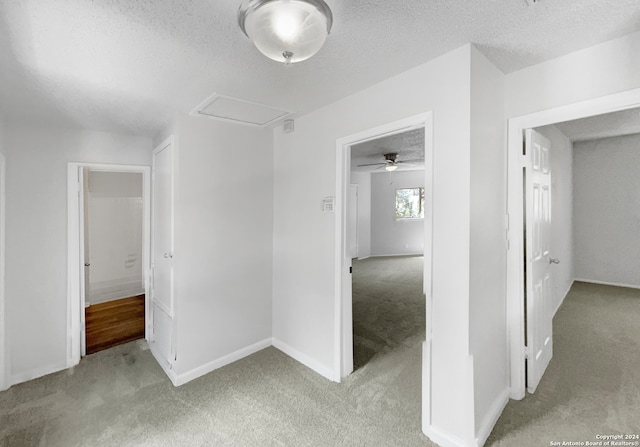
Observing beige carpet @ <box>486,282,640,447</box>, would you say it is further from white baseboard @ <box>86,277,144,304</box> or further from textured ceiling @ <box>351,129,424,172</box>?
A: white baseboard @ <box>86,277,144,304</box>

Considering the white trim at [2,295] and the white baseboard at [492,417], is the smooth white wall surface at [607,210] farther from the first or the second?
the white trim at [2,295]

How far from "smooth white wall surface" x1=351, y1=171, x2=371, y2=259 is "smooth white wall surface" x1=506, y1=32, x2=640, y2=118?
5.83 m

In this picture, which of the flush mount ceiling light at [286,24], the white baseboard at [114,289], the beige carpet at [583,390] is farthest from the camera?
the white baseboard at [114,289]

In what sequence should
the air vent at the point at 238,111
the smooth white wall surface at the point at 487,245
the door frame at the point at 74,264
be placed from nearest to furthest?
the smooth white wall surface at the point at 487,245, the air vent at the point at 238,111, the door frame at the point at 74,264

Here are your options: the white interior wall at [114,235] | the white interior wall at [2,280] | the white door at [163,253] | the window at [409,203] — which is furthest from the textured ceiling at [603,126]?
the white interior wall at [114,235]

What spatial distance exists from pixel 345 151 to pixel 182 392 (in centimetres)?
239

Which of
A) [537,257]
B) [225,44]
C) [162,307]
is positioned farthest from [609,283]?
[162,307]

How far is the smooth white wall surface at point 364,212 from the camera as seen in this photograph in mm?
7871

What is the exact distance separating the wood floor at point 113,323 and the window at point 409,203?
22.0 feet

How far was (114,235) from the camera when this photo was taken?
4871mm

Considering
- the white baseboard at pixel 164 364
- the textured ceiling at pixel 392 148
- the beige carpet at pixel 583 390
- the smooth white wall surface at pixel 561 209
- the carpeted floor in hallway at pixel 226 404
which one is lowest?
the carpeted floor in hallway at pixel 226 404

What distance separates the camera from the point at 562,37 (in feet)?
5.01

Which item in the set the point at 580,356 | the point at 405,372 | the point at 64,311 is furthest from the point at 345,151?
the point at 64,311

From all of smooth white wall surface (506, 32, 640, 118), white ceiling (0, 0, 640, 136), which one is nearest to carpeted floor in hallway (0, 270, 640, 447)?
smooth white wall surface (506, 32, 640, 118)
